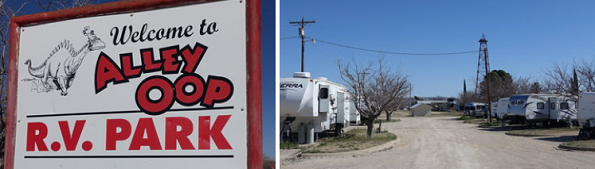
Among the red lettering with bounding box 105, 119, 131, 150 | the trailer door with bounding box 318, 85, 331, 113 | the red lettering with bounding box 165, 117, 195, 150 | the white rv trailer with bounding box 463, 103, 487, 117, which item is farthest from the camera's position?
the white rv trailer with bounding box 463, 103, 487, 117

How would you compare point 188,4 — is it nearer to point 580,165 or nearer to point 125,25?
point 125,25

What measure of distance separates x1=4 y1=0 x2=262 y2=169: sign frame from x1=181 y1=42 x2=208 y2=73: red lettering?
7.6 inches

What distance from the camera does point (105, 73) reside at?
2.01 m

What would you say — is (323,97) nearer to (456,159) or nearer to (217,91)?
(456,159)

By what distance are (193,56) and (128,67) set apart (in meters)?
0.33

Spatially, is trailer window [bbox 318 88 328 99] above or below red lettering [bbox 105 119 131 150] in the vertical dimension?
above

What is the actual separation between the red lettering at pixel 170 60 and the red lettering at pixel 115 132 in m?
0.32

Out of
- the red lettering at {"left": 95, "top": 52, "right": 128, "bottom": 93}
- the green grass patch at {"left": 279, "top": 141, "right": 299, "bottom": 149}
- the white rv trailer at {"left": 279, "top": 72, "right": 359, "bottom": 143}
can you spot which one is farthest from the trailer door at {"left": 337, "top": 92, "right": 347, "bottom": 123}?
the red lettering at {"left": 95, "top": 52, "right": 128, "bottom": 93}

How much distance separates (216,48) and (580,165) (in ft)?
39.5

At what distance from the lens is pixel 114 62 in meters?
2.01

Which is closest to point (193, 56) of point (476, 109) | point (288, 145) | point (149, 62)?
point (149, 62)

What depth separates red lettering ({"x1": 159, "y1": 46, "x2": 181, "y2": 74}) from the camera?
187 cm

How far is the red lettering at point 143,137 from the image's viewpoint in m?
1.93

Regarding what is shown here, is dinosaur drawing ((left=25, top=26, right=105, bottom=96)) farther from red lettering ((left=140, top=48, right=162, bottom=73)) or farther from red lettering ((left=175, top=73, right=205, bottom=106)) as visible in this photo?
red lettering ((left=175, top=73, right=205, bottom=106))
